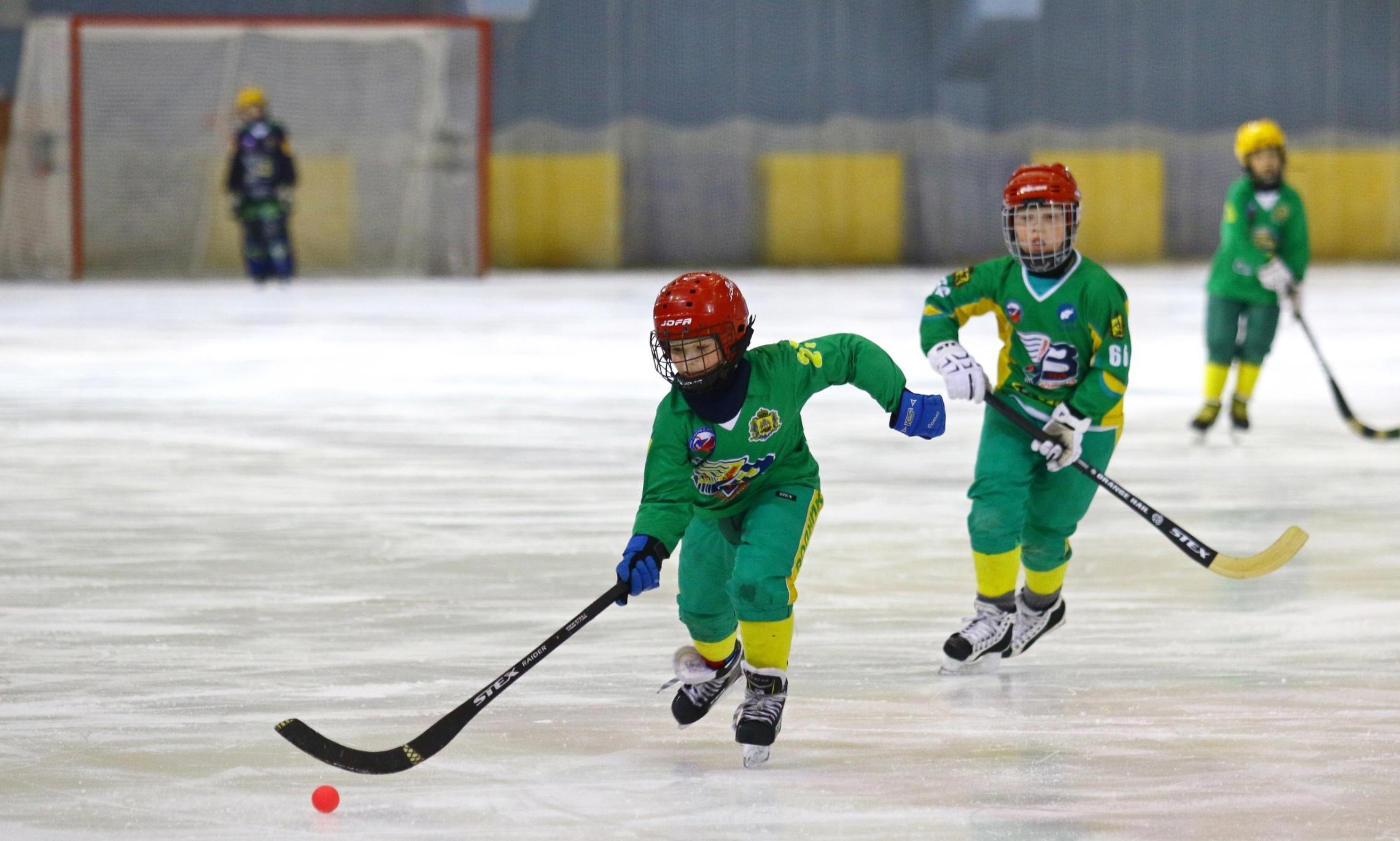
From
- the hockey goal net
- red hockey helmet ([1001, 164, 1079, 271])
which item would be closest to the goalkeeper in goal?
the hockey goal net

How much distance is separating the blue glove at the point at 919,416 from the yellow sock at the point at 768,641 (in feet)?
1.25

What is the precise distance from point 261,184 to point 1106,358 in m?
13.0

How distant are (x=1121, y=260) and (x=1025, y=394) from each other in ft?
52.9

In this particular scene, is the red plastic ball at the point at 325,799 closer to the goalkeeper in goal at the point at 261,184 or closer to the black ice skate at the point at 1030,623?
the black ice skate at the point at 1030,623

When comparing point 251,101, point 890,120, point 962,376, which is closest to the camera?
A: point 962,376

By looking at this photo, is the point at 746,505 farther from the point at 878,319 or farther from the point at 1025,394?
the point at 878,319

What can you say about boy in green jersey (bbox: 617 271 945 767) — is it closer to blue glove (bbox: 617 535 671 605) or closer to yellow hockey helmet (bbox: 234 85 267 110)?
blue glove (bbox: 617 535 671 605)

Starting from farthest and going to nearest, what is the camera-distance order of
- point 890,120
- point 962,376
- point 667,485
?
point 890,120, point 962,376, point 667,485

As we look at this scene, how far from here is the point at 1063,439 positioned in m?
3.89

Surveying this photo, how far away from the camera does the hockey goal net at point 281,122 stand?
17.0 metres

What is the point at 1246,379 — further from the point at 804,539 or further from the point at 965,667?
the point at 804,539

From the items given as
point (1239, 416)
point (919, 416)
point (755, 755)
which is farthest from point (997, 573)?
point (1239, 416)

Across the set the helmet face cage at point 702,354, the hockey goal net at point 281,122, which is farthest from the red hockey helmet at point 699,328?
the hockey goal net at point 281,122

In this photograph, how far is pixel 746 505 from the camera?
340 centimetres
